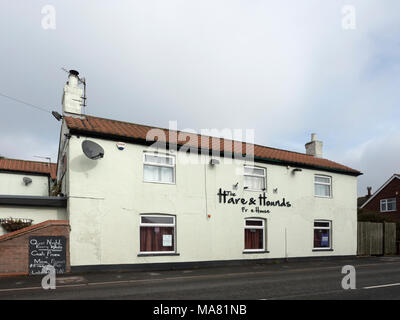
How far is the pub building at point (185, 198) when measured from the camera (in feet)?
44.9

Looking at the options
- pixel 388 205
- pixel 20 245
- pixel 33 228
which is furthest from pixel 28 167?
pixel 388 205

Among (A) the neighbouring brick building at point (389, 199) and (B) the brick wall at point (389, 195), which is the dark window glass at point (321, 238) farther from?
(B) the brick wall at point (389, 195)

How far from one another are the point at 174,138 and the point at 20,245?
782cm

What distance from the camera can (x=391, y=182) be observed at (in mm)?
39625

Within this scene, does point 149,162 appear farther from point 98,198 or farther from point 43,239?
point 43,239

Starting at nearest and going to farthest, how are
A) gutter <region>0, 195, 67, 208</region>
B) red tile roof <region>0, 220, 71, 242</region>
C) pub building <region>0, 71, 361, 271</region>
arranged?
1. red tile roof <region>0, 220, 71, 242</region>
2. gutter <region>0, 195, 67, 208</region>
3. pub building <region>0, 71, 361, 271</region>

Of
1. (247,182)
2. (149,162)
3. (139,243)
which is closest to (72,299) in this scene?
(139,243)

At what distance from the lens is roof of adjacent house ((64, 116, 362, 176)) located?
14.3 metres

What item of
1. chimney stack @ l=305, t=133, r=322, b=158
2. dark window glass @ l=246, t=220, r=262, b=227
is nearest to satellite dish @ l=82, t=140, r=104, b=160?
dark window glass @ l=246, t=220, r=262, b=227

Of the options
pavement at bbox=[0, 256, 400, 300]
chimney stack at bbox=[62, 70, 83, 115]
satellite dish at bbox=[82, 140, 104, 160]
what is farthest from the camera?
chimney stack at bbox=[62, 70, 83, 115]

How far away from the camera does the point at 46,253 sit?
495 inches

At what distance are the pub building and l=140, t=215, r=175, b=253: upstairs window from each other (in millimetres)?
44

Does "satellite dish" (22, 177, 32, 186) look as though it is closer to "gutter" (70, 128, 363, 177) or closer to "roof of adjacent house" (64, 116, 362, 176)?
"roof of adjacent house" (64, 116, 362, 176)


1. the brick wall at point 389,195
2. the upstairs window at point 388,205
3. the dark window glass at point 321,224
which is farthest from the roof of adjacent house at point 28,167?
the upstairs window at point 388,205
